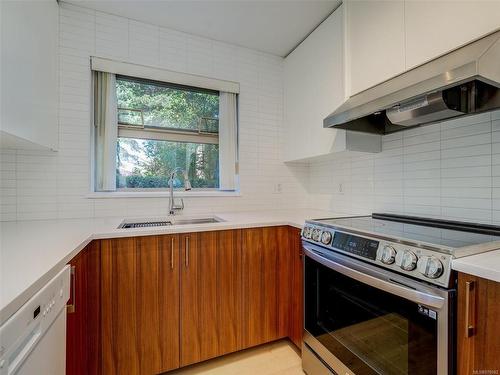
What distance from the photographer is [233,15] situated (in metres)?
1.92

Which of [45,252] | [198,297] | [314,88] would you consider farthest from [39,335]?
[314,88]

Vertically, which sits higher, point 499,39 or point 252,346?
point 499,39

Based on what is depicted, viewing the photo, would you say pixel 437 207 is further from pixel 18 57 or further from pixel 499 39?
pixel 18 57

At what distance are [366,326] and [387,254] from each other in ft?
1.37

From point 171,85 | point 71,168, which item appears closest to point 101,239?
point 71,168

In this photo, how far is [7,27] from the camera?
110 cm

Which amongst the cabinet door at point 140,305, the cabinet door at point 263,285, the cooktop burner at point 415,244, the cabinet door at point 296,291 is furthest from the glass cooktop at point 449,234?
the cabinet door at point 140,305

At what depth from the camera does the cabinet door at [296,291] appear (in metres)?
1.63

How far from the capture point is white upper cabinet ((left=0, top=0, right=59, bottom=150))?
110 centimetres

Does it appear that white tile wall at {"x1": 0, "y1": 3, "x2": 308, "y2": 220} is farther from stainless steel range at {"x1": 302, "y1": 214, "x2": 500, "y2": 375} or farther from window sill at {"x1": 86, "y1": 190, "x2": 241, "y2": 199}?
stainless steel range at {"x1": 302, "y1": 214, "x2": 500, "y2": 375}

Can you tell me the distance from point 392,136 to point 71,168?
2.32 m

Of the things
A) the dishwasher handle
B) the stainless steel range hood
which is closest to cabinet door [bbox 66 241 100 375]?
the dishwasher handle

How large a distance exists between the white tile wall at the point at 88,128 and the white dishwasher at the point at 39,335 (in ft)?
3.72

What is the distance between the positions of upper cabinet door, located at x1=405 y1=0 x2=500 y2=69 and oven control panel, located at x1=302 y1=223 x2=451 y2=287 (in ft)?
2.89
